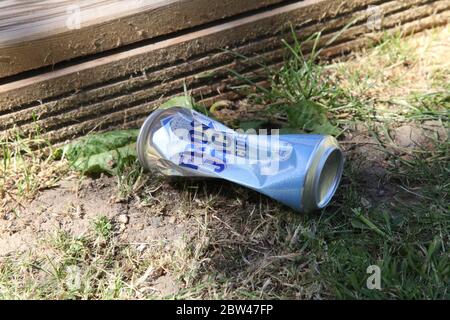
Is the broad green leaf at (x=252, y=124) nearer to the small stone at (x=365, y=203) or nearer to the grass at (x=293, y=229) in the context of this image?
the grass at (x=293, y=229)

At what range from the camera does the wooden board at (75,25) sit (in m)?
1.78

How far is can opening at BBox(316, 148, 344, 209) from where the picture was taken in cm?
163

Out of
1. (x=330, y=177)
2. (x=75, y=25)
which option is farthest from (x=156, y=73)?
(x=330, y=177)

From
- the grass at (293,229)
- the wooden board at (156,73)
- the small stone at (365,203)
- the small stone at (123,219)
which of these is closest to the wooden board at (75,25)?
the wooden board at (156,73)

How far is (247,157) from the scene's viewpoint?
1.67 m

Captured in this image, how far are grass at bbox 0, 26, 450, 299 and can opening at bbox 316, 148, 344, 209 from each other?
0.04m

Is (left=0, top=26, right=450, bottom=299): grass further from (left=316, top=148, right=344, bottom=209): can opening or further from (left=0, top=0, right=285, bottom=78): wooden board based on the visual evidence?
(left=0, top=0, right=285, bottom=78): wooden board

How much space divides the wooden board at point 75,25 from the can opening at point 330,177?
0.59m

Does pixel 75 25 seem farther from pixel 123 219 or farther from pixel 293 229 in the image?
pixel 293 229

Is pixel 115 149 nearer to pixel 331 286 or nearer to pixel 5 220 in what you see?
pixel 5 220

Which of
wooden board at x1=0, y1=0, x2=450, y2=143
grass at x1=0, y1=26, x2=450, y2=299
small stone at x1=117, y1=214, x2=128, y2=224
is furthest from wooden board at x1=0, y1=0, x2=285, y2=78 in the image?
small stone at x1=117, y1=214, x2=128, y2=224

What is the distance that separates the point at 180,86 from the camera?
2.00m

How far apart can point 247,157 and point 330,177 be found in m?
0.21
